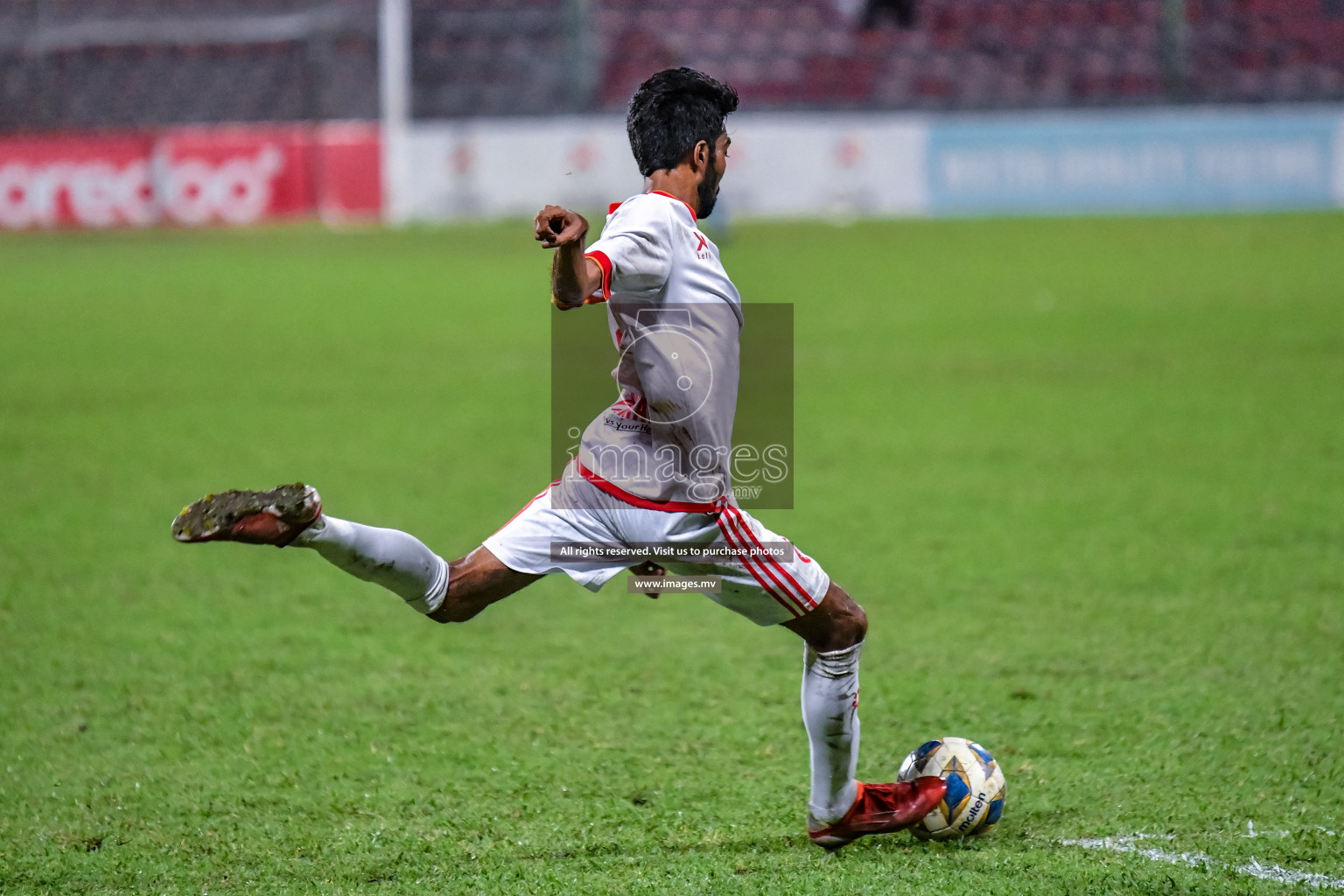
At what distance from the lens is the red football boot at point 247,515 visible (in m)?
2.78

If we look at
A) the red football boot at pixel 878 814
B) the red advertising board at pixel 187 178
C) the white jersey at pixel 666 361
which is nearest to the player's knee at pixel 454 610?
the white jersey at pixel 666 361

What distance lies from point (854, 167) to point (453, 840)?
17558 millimetres

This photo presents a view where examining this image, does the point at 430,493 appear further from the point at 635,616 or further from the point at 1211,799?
the point at 1211,799

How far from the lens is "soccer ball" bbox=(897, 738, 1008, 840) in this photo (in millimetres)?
3309

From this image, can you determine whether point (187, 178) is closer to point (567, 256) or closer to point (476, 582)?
point (476, 582)

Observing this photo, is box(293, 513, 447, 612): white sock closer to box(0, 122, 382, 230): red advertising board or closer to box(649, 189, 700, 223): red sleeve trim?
box(649, 189, 700, 223): red sleeve trim

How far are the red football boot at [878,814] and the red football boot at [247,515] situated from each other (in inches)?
53.6

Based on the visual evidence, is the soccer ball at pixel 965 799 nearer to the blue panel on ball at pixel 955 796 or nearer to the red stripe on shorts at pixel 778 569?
the blue panel on ball at pixel 955 796

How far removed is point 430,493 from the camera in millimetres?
7055

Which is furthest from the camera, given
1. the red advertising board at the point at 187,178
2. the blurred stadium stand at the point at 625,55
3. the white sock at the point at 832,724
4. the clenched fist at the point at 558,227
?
the blurred stadium stand at the point at 625,55

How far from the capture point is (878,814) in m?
3.31

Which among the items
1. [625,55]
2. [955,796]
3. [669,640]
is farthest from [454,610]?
[625,55]

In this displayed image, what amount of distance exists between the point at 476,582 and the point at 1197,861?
1680 mm

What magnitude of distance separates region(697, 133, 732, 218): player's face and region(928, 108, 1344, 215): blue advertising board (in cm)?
1715
